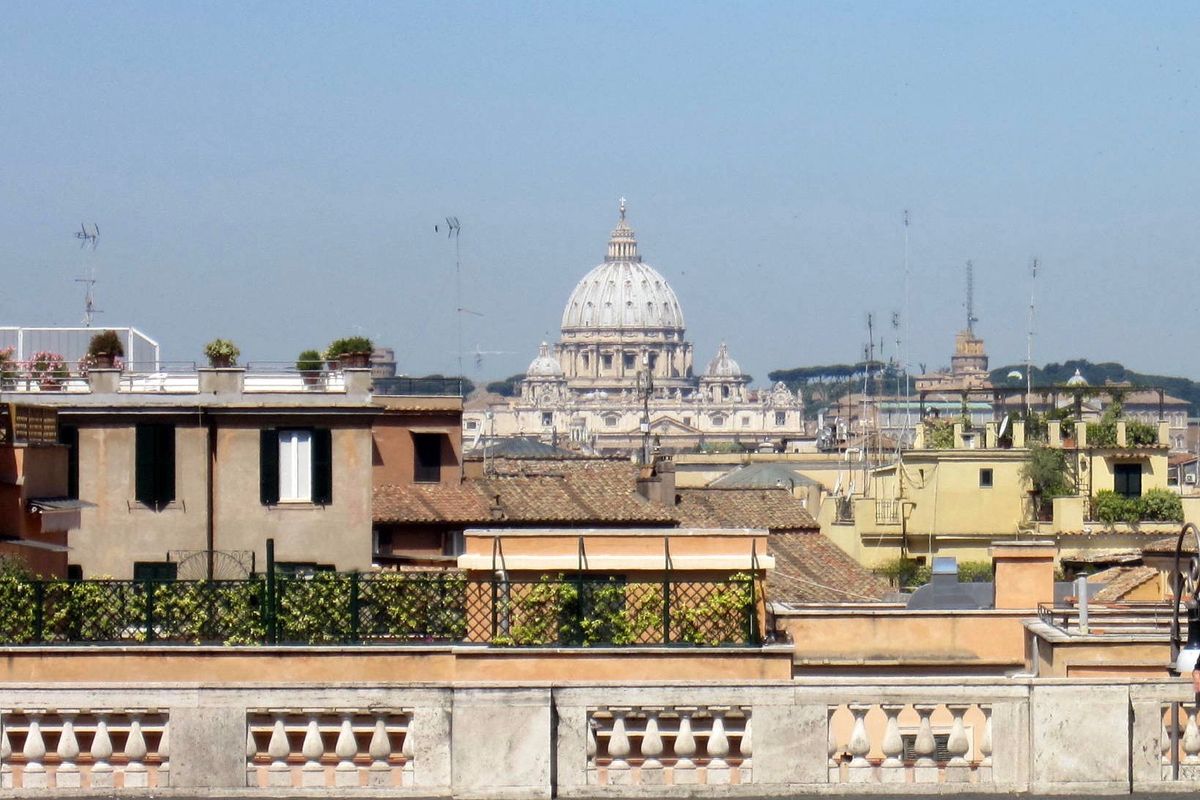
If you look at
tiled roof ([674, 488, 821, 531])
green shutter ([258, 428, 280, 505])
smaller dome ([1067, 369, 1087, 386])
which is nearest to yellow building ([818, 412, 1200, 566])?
tiled roof ([674, 488, 821, 531])

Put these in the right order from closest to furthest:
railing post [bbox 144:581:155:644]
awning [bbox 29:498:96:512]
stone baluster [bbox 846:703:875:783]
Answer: stone baluster [bbox 846:703:875:783] < railing post [bbox 144:581:155:644] < awning [bbox 29:498:96:512]

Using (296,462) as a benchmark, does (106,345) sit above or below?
above

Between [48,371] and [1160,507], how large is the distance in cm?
2836

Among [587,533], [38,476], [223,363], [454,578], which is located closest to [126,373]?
[223,363]

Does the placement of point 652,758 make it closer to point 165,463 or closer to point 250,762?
point 250,762

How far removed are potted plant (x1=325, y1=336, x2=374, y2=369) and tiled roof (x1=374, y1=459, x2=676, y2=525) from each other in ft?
8.19

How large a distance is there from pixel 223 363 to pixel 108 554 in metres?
3.33

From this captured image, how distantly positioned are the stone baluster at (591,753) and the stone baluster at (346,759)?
0.93 meters

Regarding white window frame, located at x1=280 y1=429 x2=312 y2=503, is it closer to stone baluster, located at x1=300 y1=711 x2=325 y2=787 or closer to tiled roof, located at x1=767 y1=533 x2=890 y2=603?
tiled roof, located at x1=767 y1=533 x2=890 y2=603

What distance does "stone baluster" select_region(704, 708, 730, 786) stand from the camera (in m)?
10.0

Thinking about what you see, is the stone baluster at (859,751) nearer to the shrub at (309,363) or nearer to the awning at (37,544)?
the awning at (37,544)

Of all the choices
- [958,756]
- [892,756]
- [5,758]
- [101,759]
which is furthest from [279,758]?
[958,756]

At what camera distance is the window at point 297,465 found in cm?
3108

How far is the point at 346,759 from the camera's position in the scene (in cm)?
1000
